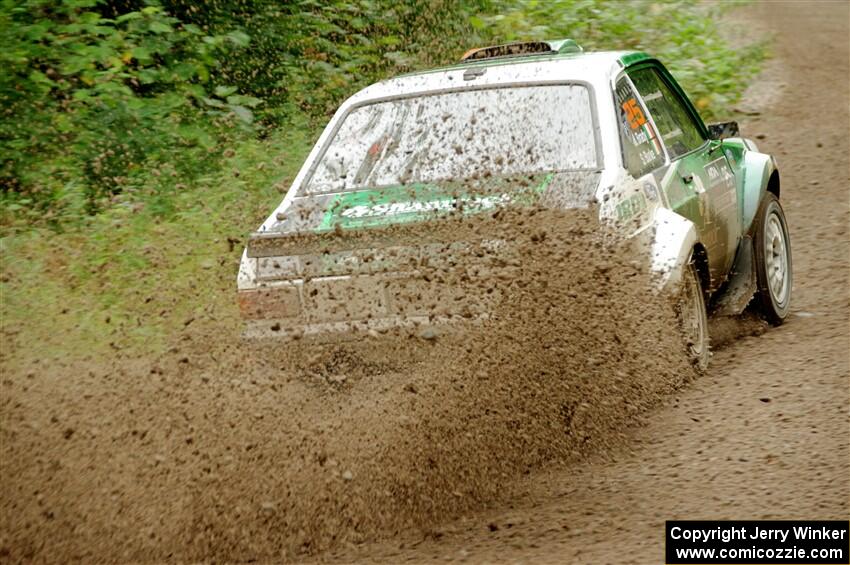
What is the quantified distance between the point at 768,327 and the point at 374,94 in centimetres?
289

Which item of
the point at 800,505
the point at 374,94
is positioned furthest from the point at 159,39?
the point at 800,505

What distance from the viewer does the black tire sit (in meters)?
6.94

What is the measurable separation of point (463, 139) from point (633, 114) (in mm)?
957

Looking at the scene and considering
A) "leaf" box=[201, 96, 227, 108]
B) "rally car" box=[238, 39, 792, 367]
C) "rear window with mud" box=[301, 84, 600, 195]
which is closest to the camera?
"rally car" box=[238, 39, 792, 367]

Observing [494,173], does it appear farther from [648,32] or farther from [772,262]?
[648,32]

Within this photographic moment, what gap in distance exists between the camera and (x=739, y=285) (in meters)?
6.90

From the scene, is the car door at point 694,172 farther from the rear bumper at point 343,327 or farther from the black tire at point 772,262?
the rear bumper at point 343,327

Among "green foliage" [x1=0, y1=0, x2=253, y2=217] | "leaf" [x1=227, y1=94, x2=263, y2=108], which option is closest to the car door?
"leaf" [x1=227, y1=94, x2=263, y2=108]

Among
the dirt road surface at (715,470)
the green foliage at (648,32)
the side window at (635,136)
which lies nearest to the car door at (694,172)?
the side window at (635,136)

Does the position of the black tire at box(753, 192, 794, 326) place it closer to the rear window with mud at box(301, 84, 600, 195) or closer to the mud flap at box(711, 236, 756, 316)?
the mud flap at box(711, 236, 756, 316)

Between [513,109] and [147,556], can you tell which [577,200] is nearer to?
[513,109]

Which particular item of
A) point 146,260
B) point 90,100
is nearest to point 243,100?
point 90,100

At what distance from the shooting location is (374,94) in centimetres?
614

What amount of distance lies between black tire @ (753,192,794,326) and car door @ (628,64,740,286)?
0.84 ft
